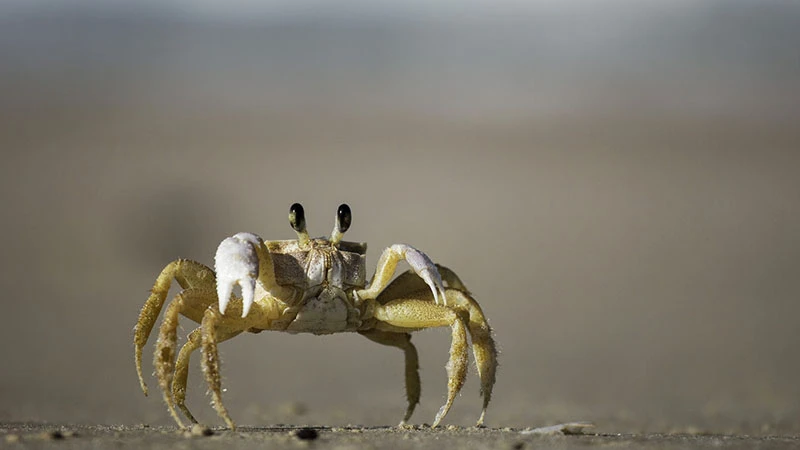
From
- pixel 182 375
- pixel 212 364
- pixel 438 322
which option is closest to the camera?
pixel 212 364

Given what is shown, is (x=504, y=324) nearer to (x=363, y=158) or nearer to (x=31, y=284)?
(x=31, y=284)

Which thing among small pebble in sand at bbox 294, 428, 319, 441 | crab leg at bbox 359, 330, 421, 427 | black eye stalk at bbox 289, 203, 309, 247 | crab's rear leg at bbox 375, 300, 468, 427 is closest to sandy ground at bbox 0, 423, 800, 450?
small pebble in sand at bbox 294, 428, 319, 441

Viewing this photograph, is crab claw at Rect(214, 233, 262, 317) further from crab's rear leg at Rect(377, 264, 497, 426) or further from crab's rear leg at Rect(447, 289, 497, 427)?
crab's rear leg at Rect(447, 289, 497, 427)

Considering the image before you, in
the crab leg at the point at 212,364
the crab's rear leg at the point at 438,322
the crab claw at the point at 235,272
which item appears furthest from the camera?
the crab's rear leg at the point at 438,322

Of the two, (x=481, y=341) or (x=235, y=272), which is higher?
(x=235, y=272)

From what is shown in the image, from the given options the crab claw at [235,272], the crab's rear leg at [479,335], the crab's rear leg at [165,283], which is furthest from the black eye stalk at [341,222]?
the crab claw at [235,272]

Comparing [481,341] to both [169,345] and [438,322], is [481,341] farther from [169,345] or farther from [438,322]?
[169,345]

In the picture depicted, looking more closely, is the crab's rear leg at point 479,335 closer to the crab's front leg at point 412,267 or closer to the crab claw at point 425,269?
the crab's front leg at point 412,267

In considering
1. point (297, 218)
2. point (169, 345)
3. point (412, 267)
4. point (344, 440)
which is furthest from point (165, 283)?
point (344, 440)
